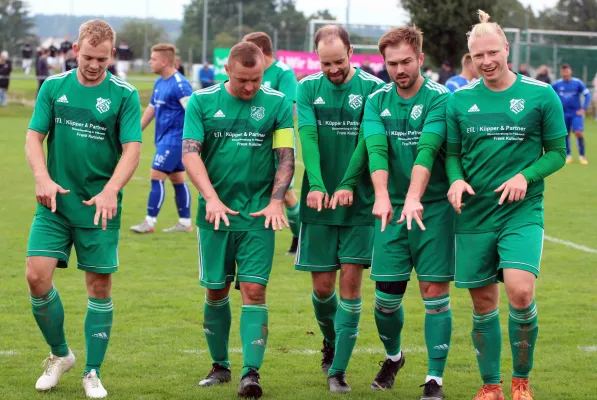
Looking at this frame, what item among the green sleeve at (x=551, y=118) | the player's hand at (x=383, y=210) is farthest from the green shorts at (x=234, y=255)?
the green sleeve at (x=551, y=118)

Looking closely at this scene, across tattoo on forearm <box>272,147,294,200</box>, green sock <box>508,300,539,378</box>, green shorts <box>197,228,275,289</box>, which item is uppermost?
tattoo on forearm <box>272,147,294,200</box>

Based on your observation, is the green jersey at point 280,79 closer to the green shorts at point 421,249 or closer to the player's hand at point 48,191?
the green shorts at point 421,249

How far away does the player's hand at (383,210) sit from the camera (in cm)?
579

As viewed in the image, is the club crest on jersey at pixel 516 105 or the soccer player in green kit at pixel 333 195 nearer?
the club crest on jersey at pixel 516 105

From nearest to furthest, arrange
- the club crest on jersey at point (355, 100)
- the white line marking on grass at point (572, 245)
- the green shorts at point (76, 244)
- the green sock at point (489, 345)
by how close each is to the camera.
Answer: the green sock at point (489, 345) < the green shorts at point (76, 244) < the club crest on jersey at point (355, 100) < the white line marking on grass at point (572, 245)

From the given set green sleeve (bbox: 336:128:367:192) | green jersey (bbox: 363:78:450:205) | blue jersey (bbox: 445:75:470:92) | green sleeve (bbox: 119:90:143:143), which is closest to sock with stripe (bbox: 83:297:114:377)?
green sleeve (bbox: 119:90:143:143)

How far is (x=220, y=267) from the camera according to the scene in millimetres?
6180

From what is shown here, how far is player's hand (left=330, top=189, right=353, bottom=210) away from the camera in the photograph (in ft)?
20.1

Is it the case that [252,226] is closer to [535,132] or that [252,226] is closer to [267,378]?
[267,378]

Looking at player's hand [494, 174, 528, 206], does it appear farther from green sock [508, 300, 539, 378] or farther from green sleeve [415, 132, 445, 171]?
green sock [508, 300, 539, 378]

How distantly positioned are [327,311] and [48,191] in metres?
1.96

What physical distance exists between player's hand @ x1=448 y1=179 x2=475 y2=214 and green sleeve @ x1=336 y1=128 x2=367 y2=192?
0.73 m

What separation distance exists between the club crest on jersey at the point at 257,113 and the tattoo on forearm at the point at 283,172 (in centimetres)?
24

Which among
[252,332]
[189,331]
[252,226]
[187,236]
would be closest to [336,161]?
[252,226]
